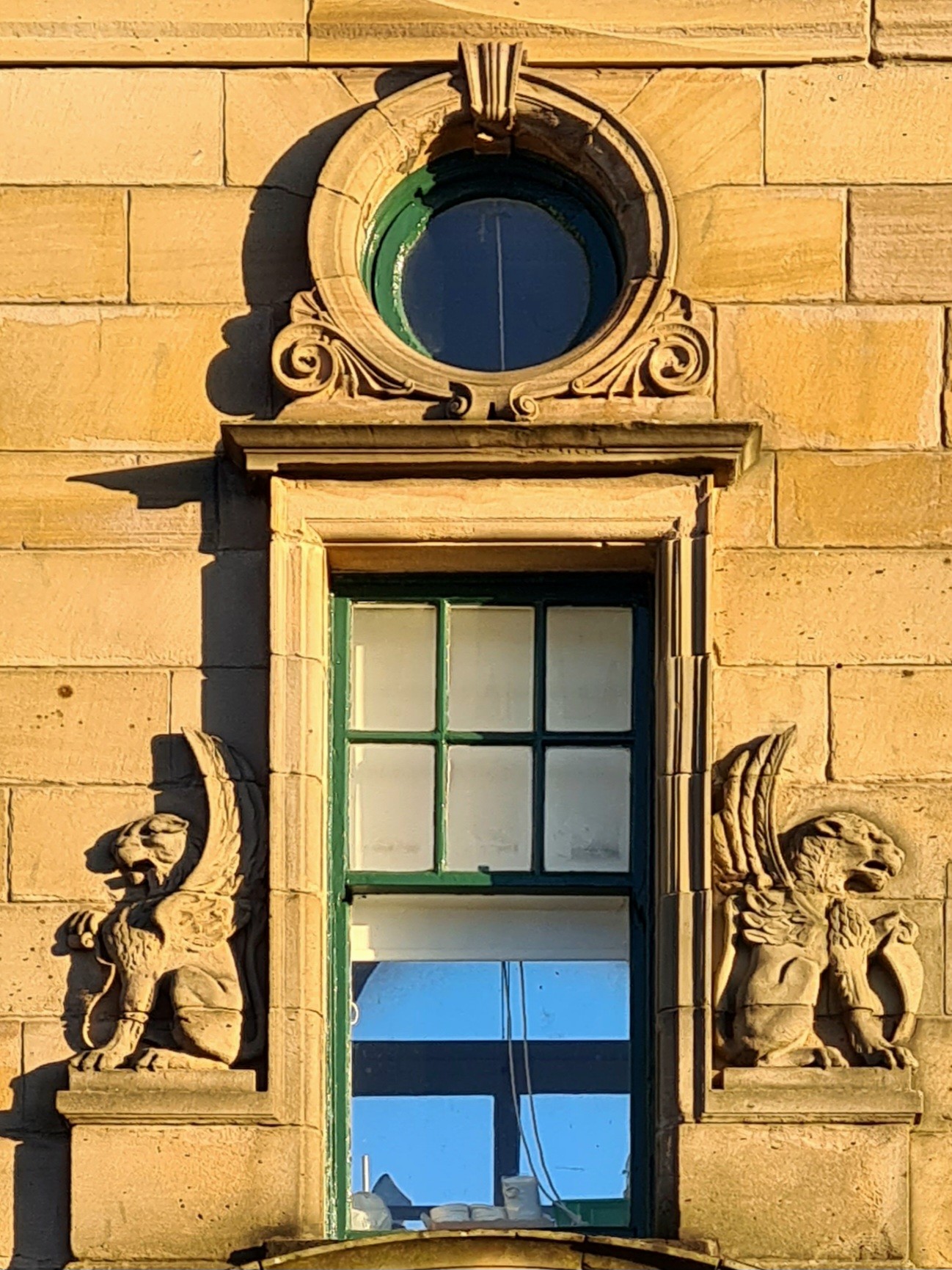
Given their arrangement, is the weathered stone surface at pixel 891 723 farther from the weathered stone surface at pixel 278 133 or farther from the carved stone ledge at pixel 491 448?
the weathered stone surface at pixel 278 133

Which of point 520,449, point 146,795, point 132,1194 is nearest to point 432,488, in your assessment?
point 520,449

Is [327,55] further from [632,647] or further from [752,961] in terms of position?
[752,961]

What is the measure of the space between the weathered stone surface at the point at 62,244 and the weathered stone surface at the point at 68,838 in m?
2.02

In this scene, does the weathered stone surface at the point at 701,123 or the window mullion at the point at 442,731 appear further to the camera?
the weathered stone surface at the point at 701,123

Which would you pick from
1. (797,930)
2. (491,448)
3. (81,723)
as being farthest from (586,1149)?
(491,448)

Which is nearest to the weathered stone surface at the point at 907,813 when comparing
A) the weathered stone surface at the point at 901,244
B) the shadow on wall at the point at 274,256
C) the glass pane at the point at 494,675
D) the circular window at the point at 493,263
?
the glass pane at the point at 494,675

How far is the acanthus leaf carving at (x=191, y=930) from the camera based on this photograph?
A: 15219 millimetres

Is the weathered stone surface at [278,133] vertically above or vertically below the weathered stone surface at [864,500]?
above

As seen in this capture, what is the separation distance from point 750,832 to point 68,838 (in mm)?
2601

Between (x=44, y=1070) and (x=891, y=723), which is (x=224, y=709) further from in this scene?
(x=891, y=723)

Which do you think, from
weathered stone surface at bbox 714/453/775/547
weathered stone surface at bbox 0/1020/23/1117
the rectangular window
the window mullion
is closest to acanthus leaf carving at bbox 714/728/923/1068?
the rectangular window

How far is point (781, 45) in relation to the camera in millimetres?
16250

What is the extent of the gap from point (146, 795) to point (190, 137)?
268cm

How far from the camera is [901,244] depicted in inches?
632
